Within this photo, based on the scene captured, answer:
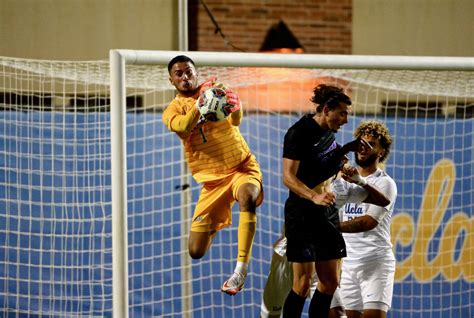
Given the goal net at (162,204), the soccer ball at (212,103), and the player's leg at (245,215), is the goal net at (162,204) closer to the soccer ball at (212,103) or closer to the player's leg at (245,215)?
the player's leg at (245,215)

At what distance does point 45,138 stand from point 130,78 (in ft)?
2.51

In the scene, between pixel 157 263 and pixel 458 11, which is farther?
pixel 458 11

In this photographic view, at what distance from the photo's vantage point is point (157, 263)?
6.83 m

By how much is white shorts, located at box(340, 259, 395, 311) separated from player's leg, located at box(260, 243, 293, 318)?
34 centimetres

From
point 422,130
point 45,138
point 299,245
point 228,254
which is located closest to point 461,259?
point 422,130

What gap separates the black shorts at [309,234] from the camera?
482 centimetres

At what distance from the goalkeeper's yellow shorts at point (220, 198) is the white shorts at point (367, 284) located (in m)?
0.89

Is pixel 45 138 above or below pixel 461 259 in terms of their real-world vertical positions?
above

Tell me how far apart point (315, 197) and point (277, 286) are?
4.42 feet

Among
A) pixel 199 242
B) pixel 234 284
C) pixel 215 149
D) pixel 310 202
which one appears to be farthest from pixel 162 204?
pixel 310 202

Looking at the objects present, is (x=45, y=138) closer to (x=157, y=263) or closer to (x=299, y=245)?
(x=157, y=263)

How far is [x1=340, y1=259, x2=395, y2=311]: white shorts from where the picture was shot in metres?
5.54

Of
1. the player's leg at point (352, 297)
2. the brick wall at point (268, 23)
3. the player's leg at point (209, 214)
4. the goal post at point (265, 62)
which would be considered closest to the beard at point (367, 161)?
the goal post at point (265, 62)

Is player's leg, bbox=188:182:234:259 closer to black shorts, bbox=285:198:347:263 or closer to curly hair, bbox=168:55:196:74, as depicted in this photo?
black shorts, bbox=285:198:347:263
